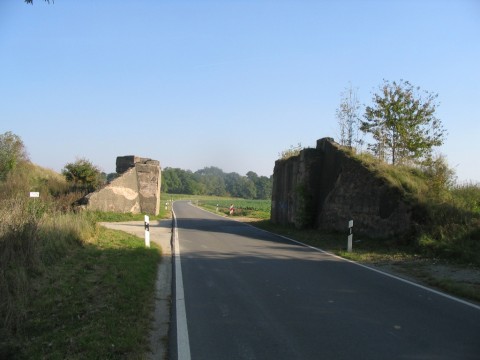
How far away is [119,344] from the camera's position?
5.16 m

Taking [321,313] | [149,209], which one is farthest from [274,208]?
[321,313]

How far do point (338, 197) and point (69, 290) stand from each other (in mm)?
13562

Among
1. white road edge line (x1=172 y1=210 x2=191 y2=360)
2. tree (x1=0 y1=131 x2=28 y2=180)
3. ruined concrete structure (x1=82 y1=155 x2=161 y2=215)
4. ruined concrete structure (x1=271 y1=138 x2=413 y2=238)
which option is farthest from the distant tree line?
white road edge line (x1=172 y1=210 x2=191 y2=360)

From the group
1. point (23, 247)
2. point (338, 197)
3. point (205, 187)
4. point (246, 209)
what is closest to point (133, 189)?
point (338, 197)

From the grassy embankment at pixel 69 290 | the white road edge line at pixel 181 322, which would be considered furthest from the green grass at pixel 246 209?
the white road edge line at pixel 181 322

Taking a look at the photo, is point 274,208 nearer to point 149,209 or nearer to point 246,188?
point 149,209

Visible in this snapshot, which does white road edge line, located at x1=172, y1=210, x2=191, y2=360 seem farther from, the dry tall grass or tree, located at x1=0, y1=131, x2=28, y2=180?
tree, located at x1=0, y1=131, x2=28, y2=180

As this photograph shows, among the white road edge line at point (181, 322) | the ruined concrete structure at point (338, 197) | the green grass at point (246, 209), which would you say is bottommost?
the white road edge line at point (181, 322)

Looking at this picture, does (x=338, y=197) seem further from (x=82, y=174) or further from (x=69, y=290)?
(x=82, y=174)

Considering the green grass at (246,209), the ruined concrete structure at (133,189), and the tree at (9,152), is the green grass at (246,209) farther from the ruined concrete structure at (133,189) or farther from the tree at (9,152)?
A: the tree at (9,152)

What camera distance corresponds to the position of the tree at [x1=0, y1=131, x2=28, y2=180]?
30.6 metres

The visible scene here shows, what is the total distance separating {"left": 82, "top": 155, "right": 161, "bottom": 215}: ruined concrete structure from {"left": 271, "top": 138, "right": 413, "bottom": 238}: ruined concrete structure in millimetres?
9950

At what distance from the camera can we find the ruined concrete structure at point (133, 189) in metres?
27.7

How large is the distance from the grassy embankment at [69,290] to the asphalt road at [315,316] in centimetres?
78
